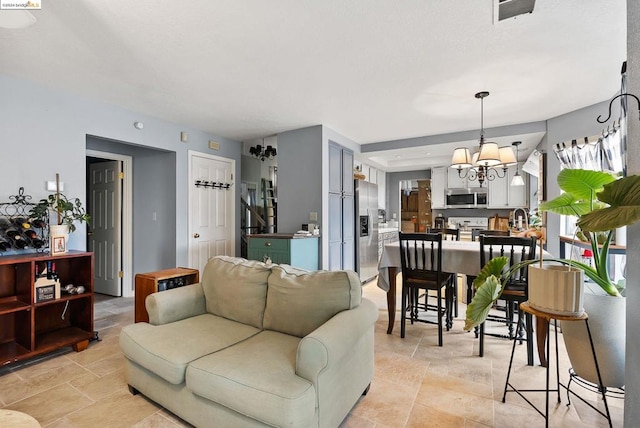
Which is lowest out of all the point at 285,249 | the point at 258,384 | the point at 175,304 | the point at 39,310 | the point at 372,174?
the point at 39,310

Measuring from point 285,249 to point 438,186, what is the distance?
15.7 ft

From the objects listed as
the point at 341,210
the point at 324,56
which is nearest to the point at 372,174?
the point at 341,210

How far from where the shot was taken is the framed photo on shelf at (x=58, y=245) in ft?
8.83

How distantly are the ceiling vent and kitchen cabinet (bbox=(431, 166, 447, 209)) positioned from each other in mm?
5436

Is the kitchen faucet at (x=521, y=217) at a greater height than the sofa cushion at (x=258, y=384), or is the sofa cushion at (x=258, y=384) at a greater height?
the kitchen faucet at (x=521, y=217)

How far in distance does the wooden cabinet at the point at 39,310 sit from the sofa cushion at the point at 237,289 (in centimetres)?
138

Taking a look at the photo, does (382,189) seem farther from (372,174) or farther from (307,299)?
(307,299)

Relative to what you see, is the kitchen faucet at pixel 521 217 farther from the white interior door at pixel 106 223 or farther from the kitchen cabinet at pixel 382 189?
the white interior door at pixel 106 223

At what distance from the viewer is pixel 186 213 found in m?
4.46

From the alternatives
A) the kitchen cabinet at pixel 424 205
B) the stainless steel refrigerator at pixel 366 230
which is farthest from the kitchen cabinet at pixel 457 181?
the stainless steel refrigerator at pixel 366 230

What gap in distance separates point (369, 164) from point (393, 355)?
4719 millimetres

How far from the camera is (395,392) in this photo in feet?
6.97

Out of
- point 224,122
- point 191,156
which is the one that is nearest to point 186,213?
point 191,156

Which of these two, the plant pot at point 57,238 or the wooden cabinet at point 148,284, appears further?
the wooden cabinet at point 148,284
